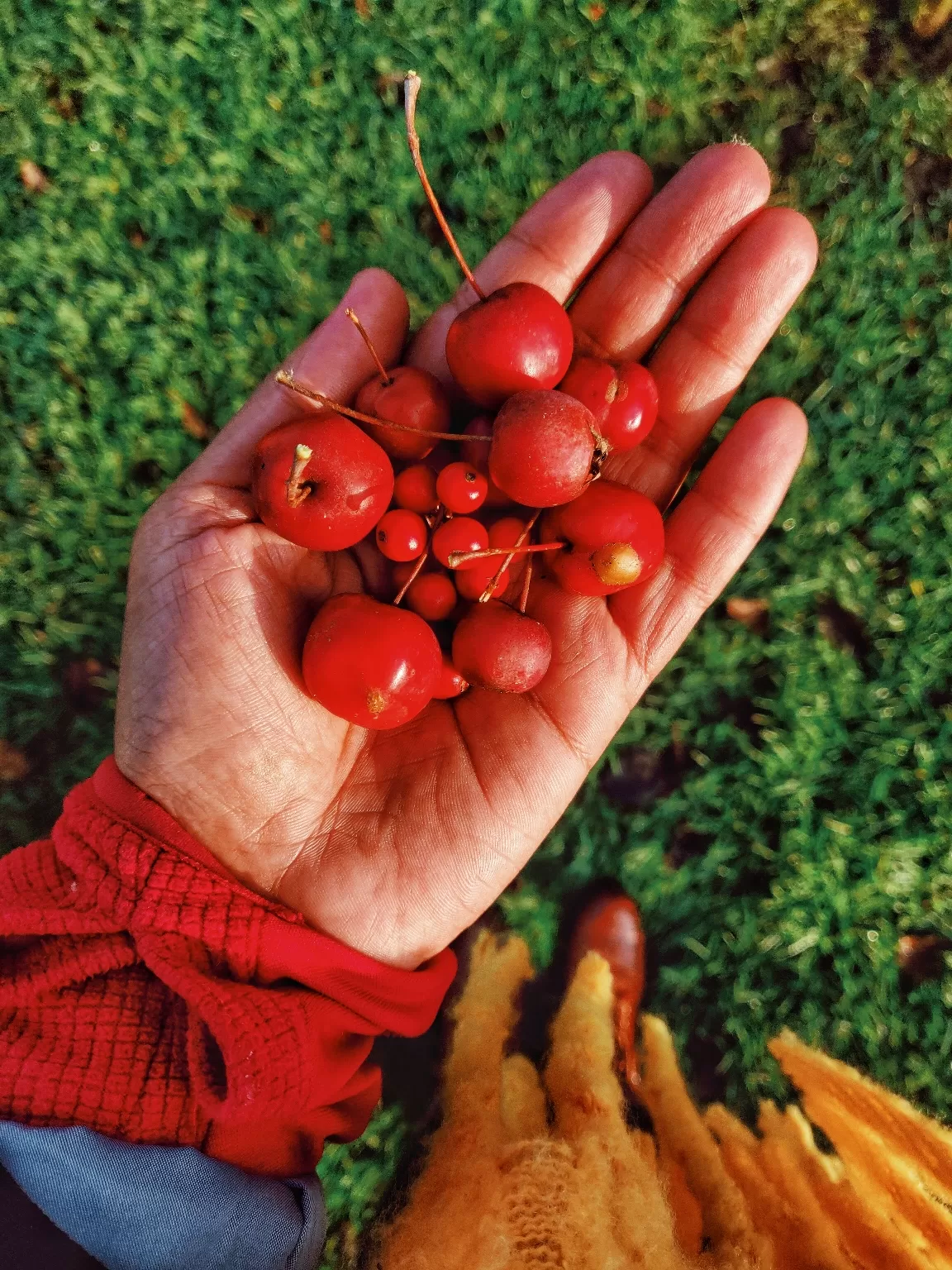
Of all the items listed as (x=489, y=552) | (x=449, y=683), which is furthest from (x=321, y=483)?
(x=449, y=683)

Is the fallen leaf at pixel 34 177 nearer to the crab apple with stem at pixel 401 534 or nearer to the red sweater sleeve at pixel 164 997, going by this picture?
the crab apple with stem at pixel 401 534

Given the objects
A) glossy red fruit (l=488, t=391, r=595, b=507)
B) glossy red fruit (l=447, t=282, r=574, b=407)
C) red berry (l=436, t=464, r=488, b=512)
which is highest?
glossy red fruit (l=447, t=282, r=574, b=407)

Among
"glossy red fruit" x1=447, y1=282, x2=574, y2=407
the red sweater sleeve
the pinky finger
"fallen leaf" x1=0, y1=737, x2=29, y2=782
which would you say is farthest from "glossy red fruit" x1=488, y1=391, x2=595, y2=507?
"fallen leaf" x1=0, y1=737, x2=29, y2=782

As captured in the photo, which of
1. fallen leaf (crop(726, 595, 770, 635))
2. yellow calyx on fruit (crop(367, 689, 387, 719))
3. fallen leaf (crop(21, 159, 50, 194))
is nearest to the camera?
yellow calyx on fruit (crop(367, 689, 387, 719))

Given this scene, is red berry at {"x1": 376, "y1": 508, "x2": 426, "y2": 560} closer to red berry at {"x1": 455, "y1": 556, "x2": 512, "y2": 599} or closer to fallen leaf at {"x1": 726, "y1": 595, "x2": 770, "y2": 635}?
red berry at {"x1": 455, "y1": 556, "x2": 512, "y2": 599}

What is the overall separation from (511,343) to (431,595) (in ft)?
2.93

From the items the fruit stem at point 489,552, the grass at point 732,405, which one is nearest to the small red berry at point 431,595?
the fruit stem at point 489,552

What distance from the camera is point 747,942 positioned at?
13.9 ft

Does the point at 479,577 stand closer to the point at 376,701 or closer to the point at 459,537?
the point at 459,537

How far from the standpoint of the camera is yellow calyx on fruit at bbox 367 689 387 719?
301 centimetres

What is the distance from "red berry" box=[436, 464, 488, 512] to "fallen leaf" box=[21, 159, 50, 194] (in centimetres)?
296

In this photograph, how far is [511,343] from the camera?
10.4 feet

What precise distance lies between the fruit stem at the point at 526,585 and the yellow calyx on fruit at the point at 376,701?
640mm

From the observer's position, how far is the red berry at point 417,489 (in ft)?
10.8
